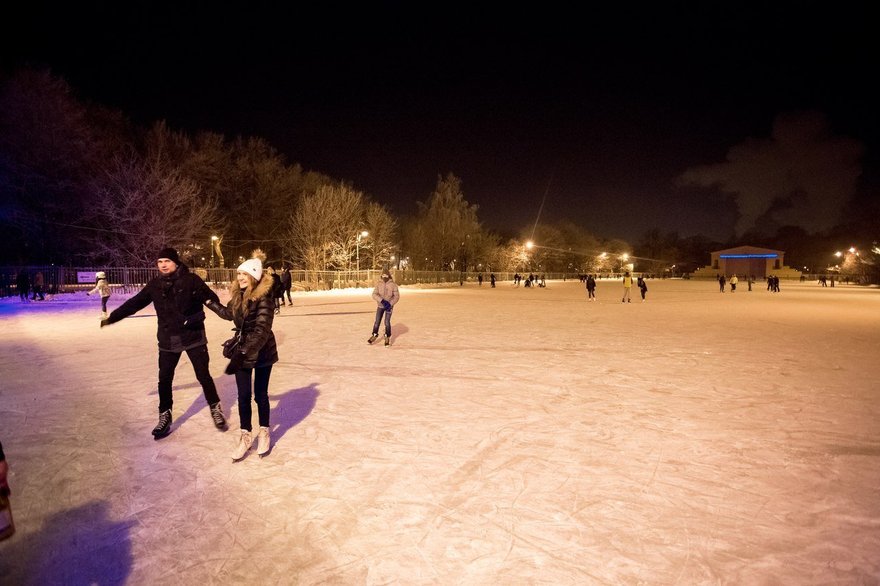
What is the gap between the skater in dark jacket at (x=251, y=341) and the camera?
404cm

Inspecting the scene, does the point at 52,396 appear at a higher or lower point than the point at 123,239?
lower

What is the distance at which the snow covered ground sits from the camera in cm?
269

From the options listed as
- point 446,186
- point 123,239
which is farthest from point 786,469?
point 446,186

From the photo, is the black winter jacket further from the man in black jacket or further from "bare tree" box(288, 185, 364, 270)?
"bare tree" box(288, 185, 364, 270)

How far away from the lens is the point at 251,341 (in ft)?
13.2

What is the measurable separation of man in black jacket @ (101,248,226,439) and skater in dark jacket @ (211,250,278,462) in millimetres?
459

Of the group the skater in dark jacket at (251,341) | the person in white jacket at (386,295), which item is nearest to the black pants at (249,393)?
the skater in dark jacket at (251,341)

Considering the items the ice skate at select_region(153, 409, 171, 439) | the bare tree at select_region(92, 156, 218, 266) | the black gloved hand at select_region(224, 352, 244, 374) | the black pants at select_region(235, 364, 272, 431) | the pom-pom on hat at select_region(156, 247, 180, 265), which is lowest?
the ice skate at select_region(153, 409, 171, 439)

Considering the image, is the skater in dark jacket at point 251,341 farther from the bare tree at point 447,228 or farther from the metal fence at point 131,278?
the bare tree at point 447,228

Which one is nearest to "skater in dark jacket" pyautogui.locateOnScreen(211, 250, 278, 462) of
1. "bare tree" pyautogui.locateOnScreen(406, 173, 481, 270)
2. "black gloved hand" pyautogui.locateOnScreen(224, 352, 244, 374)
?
"black gloved hand" pyautogui.locateOnScreen(224, 352, 244, 374)

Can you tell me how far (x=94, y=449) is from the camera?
436 centimetres

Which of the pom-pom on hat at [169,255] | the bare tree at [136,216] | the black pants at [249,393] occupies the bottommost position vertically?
the black pants at [249,393]

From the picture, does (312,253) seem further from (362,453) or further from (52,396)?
(362,453)

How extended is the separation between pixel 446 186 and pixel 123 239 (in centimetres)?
3961
